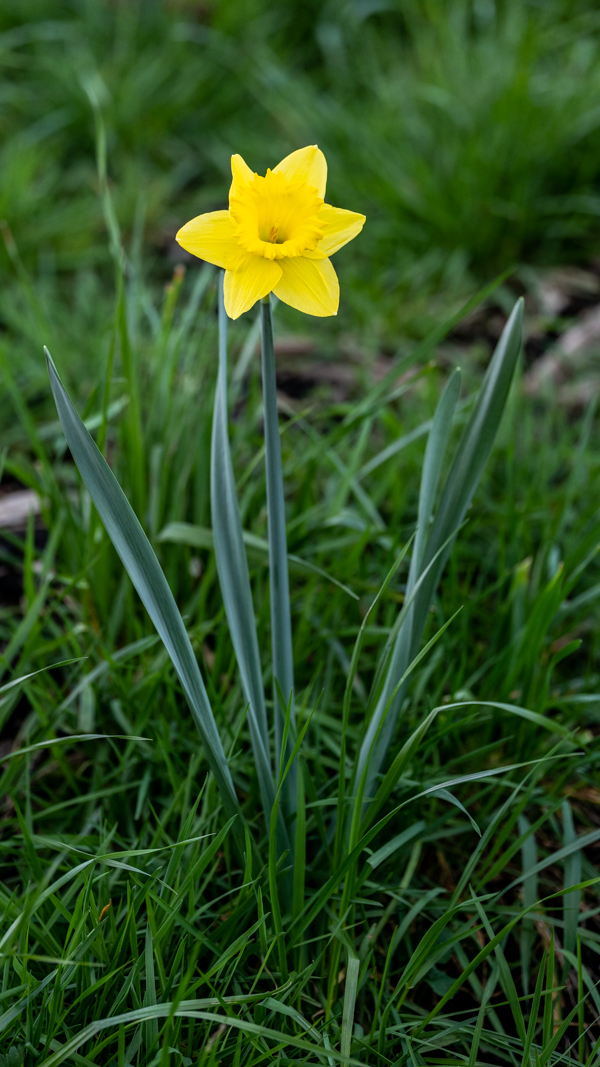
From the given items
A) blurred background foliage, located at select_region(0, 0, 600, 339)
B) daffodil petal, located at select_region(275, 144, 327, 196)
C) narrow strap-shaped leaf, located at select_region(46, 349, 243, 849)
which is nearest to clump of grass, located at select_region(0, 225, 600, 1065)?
narrow strap-shaped leaf, located at select_region(46, 349, 243, 849)

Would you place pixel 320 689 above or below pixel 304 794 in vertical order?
below

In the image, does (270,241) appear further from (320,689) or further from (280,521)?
(320,689)

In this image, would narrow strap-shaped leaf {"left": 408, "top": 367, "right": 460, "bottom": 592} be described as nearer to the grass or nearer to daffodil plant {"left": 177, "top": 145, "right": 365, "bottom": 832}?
the grass

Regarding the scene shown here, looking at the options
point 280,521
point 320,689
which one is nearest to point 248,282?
point 280,521

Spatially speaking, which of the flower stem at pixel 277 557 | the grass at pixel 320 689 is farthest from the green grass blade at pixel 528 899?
the flower stem at pixel 277 557

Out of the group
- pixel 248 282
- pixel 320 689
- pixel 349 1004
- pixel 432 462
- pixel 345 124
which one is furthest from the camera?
pixel 345 124

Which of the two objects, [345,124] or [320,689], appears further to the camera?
[345,124]
